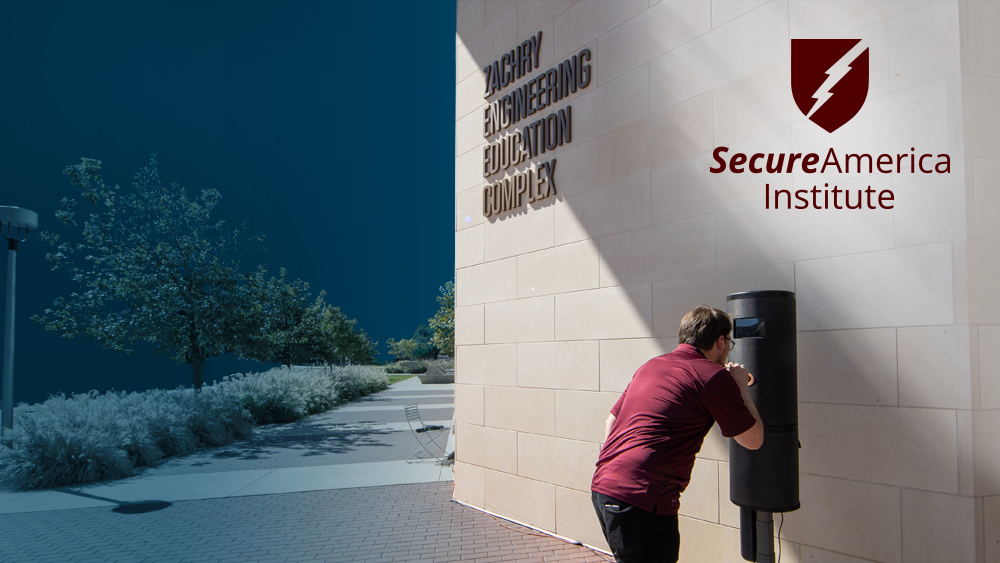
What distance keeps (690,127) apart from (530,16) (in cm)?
271

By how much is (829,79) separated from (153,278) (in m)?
13.3

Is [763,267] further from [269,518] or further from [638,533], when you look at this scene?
[269,518]

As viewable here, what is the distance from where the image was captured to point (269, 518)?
6617 millimetres

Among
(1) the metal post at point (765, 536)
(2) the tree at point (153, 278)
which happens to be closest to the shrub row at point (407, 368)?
(2) the tree at point (153, 278)

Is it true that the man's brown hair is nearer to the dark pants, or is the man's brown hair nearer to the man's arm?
the man's arm

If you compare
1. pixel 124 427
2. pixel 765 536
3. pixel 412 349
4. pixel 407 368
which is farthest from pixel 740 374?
pixel 412 349

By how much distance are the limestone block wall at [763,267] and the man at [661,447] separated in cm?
116

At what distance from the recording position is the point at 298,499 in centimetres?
749

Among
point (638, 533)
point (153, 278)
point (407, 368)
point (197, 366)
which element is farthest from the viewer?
point (407, 368)

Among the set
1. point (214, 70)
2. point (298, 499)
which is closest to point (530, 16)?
point (298, 499)

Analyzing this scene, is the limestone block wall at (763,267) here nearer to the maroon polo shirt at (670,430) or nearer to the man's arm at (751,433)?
the man's arm at (751,433)

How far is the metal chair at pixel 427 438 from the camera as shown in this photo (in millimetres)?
10328

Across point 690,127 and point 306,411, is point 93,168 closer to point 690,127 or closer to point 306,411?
point 306,411

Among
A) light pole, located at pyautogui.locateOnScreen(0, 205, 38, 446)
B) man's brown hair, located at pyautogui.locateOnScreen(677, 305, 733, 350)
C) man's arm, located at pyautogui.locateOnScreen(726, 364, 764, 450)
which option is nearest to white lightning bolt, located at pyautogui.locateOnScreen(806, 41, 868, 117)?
man's brown hair, located at pyautogui.locateOnScreen(677, 305, 733, 350)
